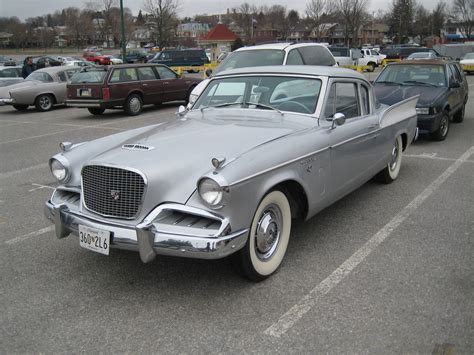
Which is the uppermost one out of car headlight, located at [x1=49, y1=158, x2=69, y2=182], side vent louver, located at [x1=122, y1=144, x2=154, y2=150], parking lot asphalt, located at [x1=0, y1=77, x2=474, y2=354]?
side vent louver, located at [x1=122, y1=144, x2=154, y2=150]

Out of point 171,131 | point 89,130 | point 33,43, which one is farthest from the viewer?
point 33,43

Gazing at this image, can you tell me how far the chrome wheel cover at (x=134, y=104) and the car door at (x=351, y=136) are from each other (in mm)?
9974

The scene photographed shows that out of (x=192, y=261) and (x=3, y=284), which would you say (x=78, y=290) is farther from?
(x=192, y=261)

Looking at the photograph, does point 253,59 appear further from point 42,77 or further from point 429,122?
point 42,77

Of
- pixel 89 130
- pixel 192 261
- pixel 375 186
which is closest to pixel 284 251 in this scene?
pixel 192 261

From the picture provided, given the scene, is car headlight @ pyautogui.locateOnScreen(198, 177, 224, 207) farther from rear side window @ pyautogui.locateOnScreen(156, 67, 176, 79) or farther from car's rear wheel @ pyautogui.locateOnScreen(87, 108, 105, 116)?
rear side window @ pyautogui.locateOnScreen(156, 67, 176, 79)

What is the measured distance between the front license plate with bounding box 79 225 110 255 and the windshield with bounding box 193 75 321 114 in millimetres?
2123

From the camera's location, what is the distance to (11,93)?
1566cm

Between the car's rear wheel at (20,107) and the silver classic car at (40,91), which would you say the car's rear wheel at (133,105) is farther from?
the car's rear wheel at (20,107)

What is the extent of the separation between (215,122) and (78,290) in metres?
2.01

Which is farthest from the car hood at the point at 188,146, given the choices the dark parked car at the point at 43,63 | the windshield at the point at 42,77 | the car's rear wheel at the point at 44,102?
the dark parked car at the point at 43,63

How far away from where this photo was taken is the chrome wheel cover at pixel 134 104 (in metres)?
14.4

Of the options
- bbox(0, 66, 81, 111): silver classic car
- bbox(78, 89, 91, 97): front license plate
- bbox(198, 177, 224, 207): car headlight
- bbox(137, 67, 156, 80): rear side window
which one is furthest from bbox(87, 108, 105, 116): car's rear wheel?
bbox(198, 177, 224, 207): car headlight

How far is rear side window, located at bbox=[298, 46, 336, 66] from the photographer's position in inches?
409
